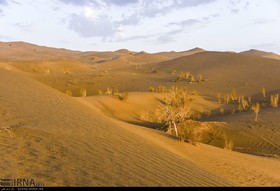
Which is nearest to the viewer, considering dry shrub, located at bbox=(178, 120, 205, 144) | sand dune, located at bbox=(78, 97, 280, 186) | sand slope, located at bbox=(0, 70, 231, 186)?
sand slope, located at bbox=(0, 70, 231, 186)

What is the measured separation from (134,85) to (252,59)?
21296 millimetres

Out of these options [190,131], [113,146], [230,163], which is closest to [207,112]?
[190,131]

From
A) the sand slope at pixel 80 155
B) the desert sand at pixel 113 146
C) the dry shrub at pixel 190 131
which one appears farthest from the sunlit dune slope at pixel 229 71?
the sand slope at pixel 80 155

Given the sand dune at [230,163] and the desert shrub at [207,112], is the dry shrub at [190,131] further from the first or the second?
the desert shrub at [207,112]

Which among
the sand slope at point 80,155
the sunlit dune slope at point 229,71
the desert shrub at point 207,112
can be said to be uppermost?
the sunlit dune slope at point 229,71

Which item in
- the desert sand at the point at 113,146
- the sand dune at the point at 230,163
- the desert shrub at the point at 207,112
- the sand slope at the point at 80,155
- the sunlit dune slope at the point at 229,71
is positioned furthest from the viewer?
Answer: the sunlit dune slope at the point at 229,71

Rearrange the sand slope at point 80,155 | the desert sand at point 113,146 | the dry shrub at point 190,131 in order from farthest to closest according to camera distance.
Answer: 1. the dry shrub at point 190,131
2. the desert sand at point 113,146
3. the sand slope at point 80,155

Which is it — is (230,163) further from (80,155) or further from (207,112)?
(207,112)

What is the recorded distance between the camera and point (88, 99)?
20984mm

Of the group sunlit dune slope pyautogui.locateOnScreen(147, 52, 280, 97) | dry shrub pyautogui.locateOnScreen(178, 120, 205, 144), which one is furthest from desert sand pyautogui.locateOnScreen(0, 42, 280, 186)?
sunlit dune slope pyautogui.locateOnScreen(147, 52, 280, 97)

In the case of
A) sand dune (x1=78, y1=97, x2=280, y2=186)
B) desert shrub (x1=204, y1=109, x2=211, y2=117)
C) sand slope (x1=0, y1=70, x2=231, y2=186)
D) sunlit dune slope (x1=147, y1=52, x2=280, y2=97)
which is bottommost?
desert shrub (x1=204, y1=109, x2=211, y2=117)

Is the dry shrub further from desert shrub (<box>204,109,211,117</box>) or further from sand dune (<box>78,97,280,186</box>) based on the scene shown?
desert shrub (<box>204,109,211,117</box>)
